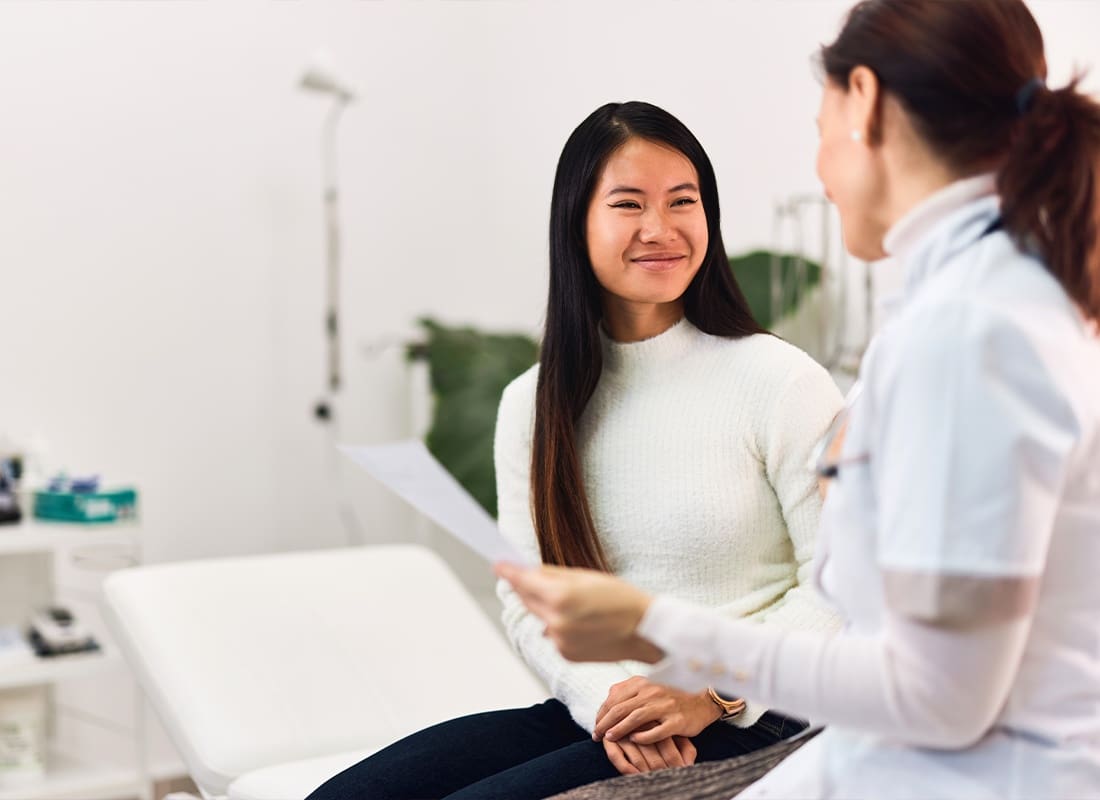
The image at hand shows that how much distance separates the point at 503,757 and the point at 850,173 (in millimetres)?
718

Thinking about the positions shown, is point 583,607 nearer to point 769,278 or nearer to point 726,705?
point 726,705

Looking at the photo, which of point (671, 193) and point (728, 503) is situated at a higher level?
point (671, 193)

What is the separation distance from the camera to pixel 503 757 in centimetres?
124

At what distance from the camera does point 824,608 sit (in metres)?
1.12

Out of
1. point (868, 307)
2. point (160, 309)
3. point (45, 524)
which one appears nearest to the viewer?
point (868, 307)

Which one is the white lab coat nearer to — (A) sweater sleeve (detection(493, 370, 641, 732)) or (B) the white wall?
(A) sweater sleeve (detection(493, 370, 641, 732))

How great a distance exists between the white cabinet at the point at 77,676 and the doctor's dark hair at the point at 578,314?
1.35m

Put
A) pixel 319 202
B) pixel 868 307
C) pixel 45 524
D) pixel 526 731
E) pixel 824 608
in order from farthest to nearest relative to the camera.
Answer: pixel 319 202
pixel 45 524
pixel 868 307
pixel 526 731
pixel 824 608

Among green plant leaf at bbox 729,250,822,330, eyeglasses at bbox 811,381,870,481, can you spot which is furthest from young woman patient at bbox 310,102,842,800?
green plant leaf at bbox 729,250,822,330

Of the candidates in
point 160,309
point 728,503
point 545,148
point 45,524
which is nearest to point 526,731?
point 728,503

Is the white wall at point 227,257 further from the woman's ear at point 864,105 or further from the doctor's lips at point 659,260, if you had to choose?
the woman's ear at point 864,105

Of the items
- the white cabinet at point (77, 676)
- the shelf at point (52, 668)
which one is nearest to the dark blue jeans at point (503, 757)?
the white cabinet at point (77, 676)

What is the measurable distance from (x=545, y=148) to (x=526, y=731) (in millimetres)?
730

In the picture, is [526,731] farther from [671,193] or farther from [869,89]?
[869,89]
